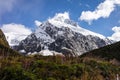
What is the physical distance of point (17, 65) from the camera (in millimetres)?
19672

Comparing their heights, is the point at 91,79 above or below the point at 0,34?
below

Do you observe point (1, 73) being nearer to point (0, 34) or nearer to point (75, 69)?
point (75, 69)

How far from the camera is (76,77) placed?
20.6 m

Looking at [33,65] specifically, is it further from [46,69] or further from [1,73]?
[1,73]

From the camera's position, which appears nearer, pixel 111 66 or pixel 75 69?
pixel 75 69

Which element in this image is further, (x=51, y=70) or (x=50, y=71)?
(x=51, y=70)

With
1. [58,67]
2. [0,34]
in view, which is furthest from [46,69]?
[0,34]

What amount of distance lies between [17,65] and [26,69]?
588 mm

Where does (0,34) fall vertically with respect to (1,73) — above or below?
above

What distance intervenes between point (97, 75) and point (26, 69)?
494 cm

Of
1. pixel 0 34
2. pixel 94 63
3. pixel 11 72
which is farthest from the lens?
pixel 0 34

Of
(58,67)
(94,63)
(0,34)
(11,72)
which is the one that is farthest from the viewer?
(0,34)

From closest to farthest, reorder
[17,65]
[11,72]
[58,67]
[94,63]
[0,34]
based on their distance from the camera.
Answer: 1. [11,72]
2. [17,65]
3. [58,67]
4. [94,63]
5. [0,34]

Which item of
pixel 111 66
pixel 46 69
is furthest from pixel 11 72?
pixel 111 66
